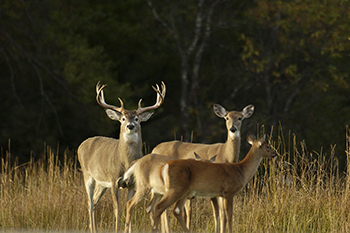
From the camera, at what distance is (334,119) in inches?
676

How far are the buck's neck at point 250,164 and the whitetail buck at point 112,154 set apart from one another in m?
1.43

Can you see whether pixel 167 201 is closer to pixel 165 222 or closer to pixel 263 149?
pixel 165 222

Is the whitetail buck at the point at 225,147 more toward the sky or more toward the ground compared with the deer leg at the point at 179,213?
more toward the sky

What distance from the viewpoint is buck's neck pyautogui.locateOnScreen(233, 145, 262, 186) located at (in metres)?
6.76

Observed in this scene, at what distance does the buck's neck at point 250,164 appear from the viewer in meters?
6.76

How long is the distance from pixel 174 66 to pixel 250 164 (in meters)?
11.2

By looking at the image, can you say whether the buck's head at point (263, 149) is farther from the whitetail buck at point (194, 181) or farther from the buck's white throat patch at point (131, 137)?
the buck's white throat patch at point (131, 137)

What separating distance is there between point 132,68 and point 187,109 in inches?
89.0

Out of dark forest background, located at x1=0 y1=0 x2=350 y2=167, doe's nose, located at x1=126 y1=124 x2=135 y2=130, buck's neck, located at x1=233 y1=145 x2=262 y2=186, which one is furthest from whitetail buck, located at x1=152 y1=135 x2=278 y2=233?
dark forest background, located at x1=0 y1=0 x2=350 y2=167

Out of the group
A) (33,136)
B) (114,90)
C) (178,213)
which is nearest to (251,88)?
(114,90)

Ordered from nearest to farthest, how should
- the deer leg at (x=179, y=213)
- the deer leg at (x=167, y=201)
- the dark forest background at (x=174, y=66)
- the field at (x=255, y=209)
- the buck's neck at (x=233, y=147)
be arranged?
1. the deer leg at (x=167, y=201)
2. the deer leg at (x=179, y=213)
3. the field at (x=255, y=209)
4. the buck's neck at (x=233, y=147)
5. the dark forest background at (x=174, y=66)

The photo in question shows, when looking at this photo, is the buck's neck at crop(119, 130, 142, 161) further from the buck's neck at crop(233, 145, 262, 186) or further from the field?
the buck's neck at crop(233, 145, 262, 186)

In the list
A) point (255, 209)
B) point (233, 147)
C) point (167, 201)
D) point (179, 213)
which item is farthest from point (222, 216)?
point (233, 147)

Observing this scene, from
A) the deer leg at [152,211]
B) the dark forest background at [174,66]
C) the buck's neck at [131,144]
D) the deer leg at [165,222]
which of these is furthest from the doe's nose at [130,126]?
the dark forest background at [174,66]
